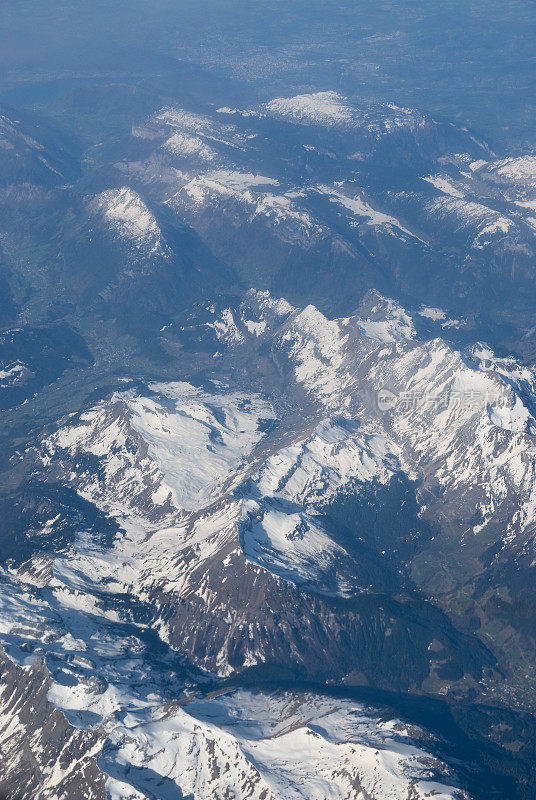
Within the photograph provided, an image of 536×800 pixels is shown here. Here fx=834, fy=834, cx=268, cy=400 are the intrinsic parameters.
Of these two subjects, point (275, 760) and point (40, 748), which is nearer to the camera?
point (275, 760)

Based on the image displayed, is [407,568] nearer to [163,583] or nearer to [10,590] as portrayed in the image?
[163,583]

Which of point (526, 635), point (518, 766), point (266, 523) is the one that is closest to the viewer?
point (518, 766)

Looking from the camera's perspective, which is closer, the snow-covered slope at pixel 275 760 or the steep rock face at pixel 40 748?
the snow-covered slope at pixel 275 760

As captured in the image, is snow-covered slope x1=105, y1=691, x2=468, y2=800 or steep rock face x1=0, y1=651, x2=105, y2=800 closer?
snow-covered slope x1=105, y1=691, x2=468, y2=800

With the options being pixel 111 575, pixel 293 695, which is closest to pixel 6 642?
pixel 111 575

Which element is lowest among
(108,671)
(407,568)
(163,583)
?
(407,568)

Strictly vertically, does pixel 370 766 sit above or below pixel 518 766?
above

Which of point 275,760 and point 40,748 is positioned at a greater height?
point 40,748

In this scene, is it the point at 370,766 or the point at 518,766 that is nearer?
the point at 370,766
